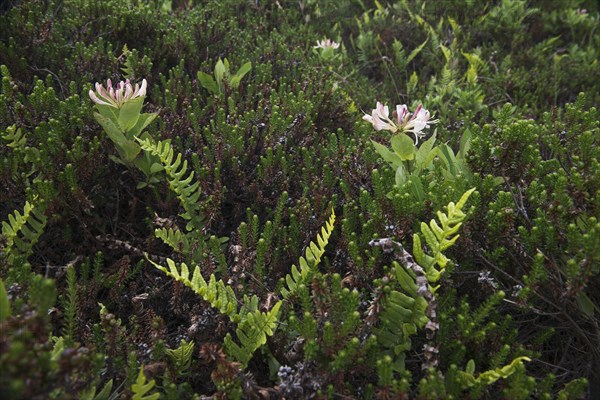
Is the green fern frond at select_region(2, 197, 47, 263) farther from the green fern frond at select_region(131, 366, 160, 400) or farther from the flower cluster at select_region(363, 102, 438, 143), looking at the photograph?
the flower cluster at select_region(363, 102, 438, 143)

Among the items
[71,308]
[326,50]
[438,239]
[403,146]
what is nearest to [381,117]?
[403,146]

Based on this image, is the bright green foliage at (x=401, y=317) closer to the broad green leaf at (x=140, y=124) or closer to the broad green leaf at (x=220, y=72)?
the broad green leaf at (x=140, y=124)

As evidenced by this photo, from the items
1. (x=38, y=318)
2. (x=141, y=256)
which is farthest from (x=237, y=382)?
(x=141, y=256)

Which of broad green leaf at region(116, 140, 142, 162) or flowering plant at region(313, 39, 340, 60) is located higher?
flowering plant at region(313, 39, 340, 60)

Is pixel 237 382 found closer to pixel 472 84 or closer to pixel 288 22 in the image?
pixel 472 84

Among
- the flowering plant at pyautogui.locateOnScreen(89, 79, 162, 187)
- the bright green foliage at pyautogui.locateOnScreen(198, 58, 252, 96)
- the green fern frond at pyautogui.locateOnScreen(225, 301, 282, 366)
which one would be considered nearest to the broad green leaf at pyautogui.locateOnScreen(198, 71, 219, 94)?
the bright green foliage at pyautogui.locateOnScreen(198, 58, 252, 96)

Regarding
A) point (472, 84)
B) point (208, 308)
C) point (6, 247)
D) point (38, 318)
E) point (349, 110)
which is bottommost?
point (38, 318)

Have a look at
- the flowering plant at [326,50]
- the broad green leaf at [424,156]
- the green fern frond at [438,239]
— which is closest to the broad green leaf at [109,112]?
the broad green leaf at [424,156]
